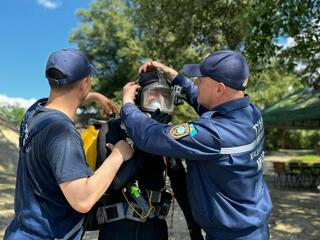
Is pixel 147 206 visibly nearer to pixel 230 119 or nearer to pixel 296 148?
pixel 230 119

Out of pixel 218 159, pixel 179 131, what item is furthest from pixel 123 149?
pixel 218 159

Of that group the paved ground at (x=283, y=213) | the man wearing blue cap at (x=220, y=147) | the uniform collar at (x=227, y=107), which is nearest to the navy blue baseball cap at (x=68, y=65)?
the man wearing blue cap at (x=220, y=147)

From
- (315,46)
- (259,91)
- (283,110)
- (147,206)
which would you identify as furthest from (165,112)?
(259,91)

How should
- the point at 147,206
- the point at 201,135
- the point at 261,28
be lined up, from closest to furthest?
the point at 201,135, the point at 147,206, the point at 261,28

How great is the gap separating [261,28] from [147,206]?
5017 mm

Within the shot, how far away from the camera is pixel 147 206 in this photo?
245 cm

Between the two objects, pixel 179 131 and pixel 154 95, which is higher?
pixel 154 95

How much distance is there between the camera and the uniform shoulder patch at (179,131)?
7.42ft

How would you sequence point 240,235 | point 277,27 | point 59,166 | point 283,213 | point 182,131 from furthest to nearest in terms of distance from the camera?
point 283,213 < point 277,27 < point 240,235 < point 182,131 < point 59,166

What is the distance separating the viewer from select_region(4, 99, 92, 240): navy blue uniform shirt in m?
2.13

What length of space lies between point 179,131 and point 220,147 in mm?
213

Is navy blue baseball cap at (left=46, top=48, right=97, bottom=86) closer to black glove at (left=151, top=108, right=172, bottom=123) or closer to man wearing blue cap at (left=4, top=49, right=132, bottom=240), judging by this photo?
man wearing blue cap at (left=4, top=49, right=132, bottom=240)

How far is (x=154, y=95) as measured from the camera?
8.24 ft

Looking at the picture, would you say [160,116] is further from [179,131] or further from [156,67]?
[156,67]
